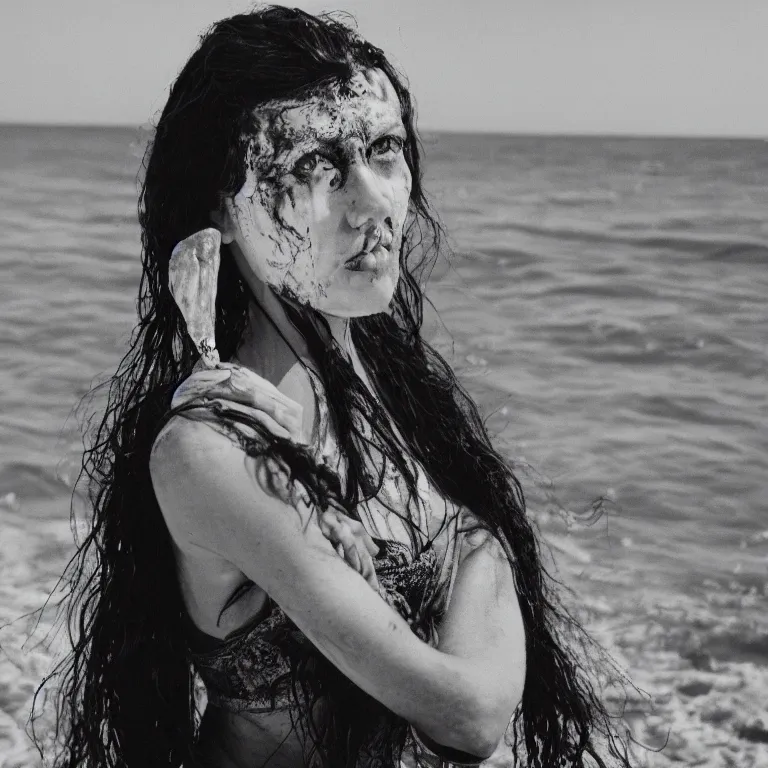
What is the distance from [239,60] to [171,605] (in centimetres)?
91

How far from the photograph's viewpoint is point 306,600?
1.72 meters

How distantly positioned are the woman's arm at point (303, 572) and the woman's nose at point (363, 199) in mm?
448

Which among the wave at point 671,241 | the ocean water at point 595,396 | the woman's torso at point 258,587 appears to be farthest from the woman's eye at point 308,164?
the wave at point 671,241

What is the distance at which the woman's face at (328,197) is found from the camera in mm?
1955

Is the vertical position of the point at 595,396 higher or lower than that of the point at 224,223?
lower

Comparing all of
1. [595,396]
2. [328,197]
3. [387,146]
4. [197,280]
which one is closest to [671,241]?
[595,396]

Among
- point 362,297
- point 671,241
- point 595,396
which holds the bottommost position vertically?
point 671,241

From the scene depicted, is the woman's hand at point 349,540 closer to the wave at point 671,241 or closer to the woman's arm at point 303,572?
the woman's arm at point 303,572

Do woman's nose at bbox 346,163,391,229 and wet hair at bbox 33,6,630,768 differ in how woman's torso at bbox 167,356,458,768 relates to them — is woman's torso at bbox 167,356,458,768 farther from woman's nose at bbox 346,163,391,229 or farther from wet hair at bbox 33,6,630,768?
woman's nose at bbox 346,163,391,229

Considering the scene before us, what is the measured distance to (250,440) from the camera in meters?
1.76

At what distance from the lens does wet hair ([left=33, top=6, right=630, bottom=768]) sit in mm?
1967

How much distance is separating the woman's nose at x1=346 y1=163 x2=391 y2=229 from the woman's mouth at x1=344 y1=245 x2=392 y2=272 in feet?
0.16

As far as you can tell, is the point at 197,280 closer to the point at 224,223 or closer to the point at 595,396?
the point at 224,223

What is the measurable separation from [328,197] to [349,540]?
57 cm
